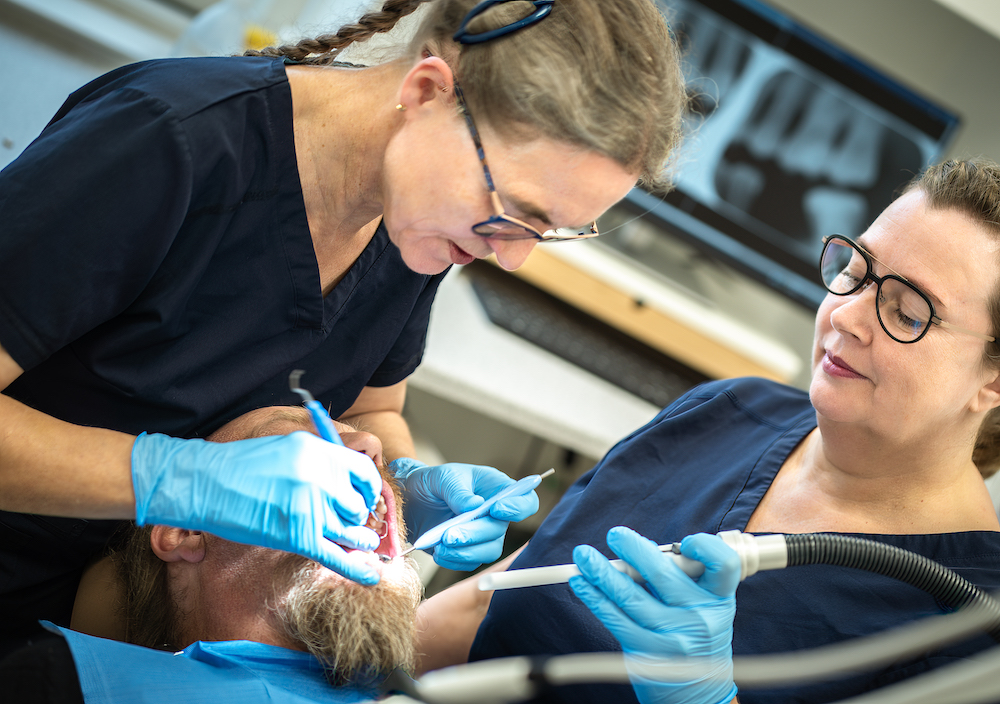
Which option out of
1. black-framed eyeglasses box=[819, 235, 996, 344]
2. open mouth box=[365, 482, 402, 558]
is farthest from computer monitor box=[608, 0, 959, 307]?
open mouth box=[365, 482, 402, 558]

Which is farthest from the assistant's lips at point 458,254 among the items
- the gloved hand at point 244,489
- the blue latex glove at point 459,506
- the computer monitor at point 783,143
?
the computer monitor at point 783,143

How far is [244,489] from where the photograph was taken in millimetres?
1011

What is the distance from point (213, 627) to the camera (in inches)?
48.7

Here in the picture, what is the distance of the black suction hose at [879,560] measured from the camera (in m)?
0.98

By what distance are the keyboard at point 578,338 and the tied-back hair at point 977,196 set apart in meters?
1.11

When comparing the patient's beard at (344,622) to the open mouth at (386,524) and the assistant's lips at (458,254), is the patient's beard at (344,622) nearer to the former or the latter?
the open mouth at (386,524)

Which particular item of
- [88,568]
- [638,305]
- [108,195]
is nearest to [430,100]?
[108,195]

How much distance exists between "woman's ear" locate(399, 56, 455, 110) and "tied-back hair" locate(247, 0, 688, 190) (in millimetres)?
21

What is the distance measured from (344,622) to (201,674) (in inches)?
7.9

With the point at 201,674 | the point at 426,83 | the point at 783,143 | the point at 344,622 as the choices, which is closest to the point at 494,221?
the point at 426,83

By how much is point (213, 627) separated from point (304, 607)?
0.18 meters

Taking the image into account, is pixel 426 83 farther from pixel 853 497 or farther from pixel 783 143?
pixel 783 143

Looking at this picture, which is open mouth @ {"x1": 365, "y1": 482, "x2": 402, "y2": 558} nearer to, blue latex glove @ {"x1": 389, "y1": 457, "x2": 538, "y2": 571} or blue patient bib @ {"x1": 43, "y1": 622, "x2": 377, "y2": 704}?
blue latex glove @ {"x1": 389, "y1": 457, "x2": 538, "y2": 571}

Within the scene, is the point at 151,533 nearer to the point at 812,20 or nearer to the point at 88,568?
the point at 88,568
